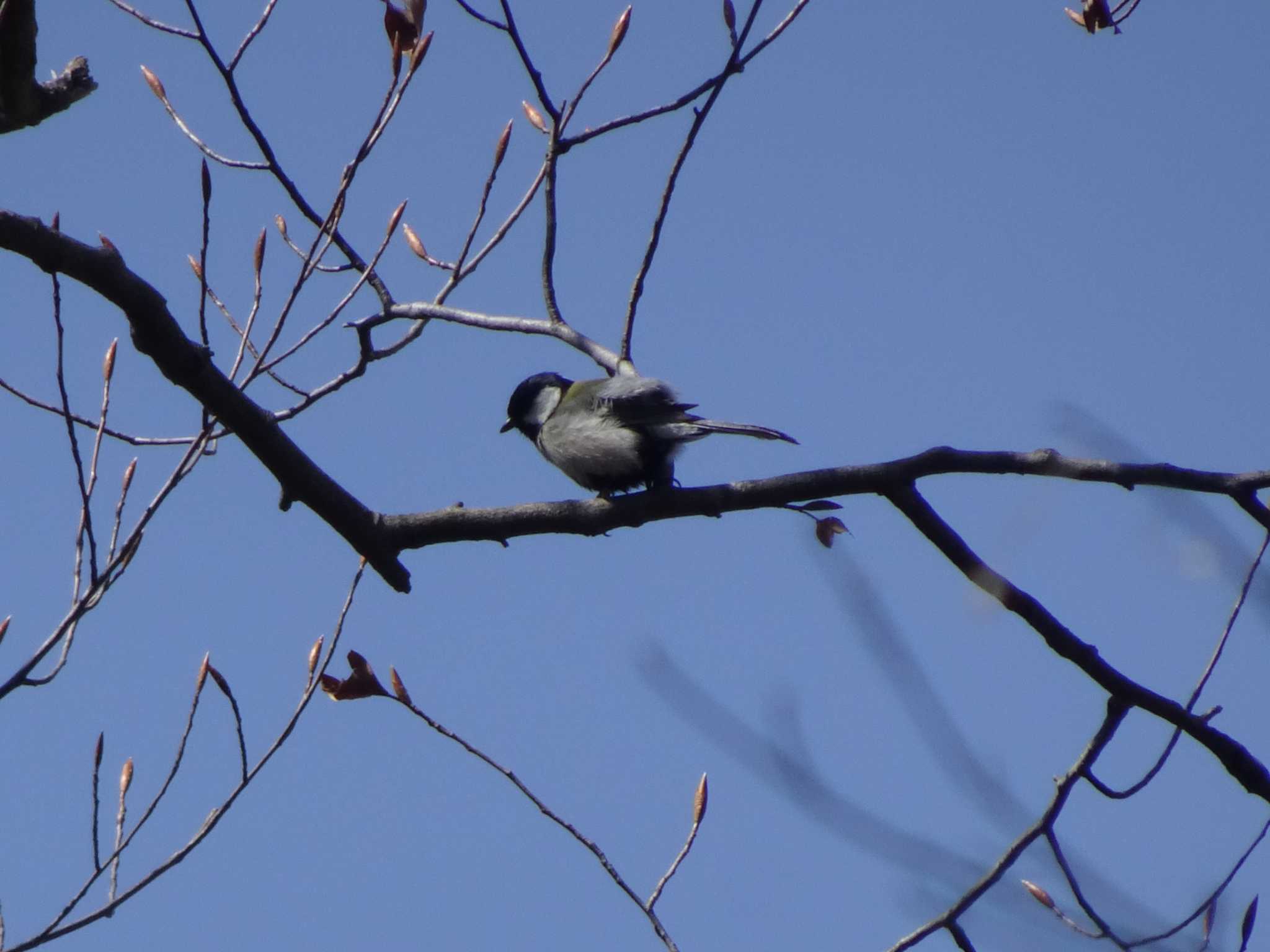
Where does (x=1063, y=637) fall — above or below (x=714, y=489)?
below

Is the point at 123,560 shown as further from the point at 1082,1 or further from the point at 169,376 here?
the point at 1082,1

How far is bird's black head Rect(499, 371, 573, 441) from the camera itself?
5609mm

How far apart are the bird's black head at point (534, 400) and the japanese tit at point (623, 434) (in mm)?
499

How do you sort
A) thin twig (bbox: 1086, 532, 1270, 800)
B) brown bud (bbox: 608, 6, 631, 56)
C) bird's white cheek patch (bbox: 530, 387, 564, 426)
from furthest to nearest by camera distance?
bird's white cheek patch (bbox: 530, 387, 564, 426) → brown bud (bbox: 608, 6, 631, 56) → thin twig (bbox: 1086, 532, 1270, 800)

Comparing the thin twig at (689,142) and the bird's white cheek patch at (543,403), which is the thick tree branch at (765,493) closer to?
the thin twig at (689,142)

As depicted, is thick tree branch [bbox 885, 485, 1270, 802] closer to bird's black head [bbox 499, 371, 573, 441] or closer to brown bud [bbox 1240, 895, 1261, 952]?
brown bud [bbox 1240, 895, 1261, 952]

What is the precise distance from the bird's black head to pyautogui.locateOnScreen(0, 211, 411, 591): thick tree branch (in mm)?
2382

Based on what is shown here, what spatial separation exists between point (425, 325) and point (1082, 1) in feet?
6.41

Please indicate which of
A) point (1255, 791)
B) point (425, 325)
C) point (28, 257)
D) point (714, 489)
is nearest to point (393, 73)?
point (425, 325)

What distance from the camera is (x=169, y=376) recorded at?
2875mm

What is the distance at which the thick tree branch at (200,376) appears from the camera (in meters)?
2.66

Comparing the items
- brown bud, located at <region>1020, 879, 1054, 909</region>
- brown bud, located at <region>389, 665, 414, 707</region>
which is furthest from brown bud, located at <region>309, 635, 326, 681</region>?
brown bud, located at <region>1020, 879, 1054, 909</region>

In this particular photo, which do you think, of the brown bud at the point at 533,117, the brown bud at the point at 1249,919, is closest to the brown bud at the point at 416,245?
the brown bud at the point at 533,117

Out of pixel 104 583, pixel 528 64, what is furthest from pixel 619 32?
pixel 104 583
